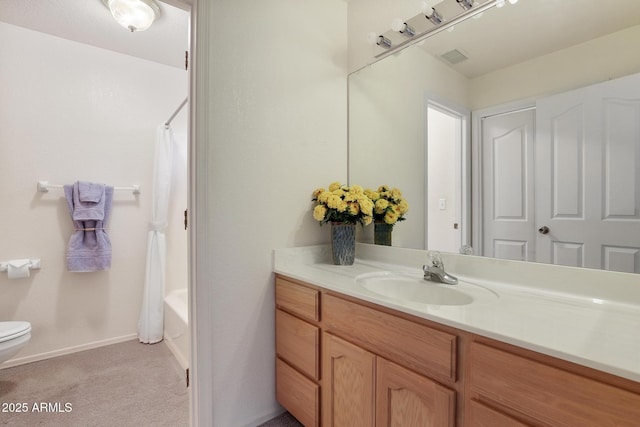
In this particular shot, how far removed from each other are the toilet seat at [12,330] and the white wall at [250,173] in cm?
132

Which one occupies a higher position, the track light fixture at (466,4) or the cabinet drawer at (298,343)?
the track light fixture at (466,4)

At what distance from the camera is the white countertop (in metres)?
0.63

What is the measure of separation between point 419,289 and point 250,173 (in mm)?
956

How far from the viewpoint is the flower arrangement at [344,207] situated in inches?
60.1

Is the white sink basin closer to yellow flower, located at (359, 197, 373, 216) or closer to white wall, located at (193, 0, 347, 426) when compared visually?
yellow flower, located at (359, 197, 373, 216)

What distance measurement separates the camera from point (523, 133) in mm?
1183

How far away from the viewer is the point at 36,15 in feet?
6.51

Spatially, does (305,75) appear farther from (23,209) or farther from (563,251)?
(23,209)

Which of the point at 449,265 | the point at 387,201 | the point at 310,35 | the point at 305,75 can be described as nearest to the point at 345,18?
the point at 310,35

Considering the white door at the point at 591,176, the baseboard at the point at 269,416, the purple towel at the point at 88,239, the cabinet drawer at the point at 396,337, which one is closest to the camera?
the cabinet drawer at the point at 396,337

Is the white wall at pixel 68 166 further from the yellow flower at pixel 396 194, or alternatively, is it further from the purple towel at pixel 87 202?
the yellow flower at pixel 396 194

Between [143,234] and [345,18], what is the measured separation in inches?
93.1

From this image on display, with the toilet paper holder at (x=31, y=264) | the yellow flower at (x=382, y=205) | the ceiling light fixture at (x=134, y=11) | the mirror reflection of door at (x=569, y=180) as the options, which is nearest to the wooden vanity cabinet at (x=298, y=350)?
the yellow flower at (x=382, y=205)

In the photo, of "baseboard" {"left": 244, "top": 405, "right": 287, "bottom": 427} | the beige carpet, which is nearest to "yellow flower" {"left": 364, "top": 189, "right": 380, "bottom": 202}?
"baseboard" {"left": 244, "top": 405, "right": 287, "bottom": 427}
